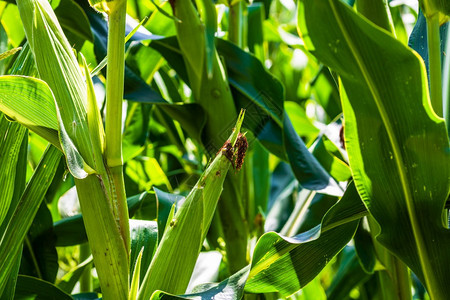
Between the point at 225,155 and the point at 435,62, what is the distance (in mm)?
271

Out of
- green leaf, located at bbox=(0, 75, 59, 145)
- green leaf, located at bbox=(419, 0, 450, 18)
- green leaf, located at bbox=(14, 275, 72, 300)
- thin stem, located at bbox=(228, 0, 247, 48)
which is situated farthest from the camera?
thin stem, located at bbox=(228, 0, 247, 48)

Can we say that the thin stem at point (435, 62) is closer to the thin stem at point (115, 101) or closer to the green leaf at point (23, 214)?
the thin stem at point (115, 101)

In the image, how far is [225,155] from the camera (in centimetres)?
65

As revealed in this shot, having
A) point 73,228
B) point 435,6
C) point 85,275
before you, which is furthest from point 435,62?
point 85,275

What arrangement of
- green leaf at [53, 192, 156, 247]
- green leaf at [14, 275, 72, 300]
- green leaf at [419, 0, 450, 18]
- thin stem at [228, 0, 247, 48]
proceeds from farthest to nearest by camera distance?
1. thin stem at [228, 0, 247, 48]
2. green leaf at [53, 192, 156, 247]
3. green leaf at [14, 275, 72, 300]
4. green leaf at [419, 0, 450, 18]

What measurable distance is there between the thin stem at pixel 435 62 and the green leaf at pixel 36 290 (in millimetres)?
528

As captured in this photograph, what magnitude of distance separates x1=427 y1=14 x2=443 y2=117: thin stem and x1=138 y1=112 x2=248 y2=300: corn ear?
0.24 meters

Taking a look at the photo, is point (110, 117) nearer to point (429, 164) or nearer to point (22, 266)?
point (429, 164)

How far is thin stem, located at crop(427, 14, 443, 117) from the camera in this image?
694 mm

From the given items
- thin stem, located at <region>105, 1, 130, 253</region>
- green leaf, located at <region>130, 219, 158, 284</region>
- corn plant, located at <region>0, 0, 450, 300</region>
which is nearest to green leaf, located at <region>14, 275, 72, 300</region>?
corn plant, located at <region>0, 0, 450, 300</region>

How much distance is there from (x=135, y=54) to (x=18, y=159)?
1.53 feet

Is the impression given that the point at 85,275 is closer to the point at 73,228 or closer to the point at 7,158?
the point at 73,228

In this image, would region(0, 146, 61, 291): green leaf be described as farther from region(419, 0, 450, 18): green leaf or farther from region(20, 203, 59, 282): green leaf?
region(419, 0, 450, 18): green leaf

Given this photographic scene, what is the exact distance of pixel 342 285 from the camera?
122cm
